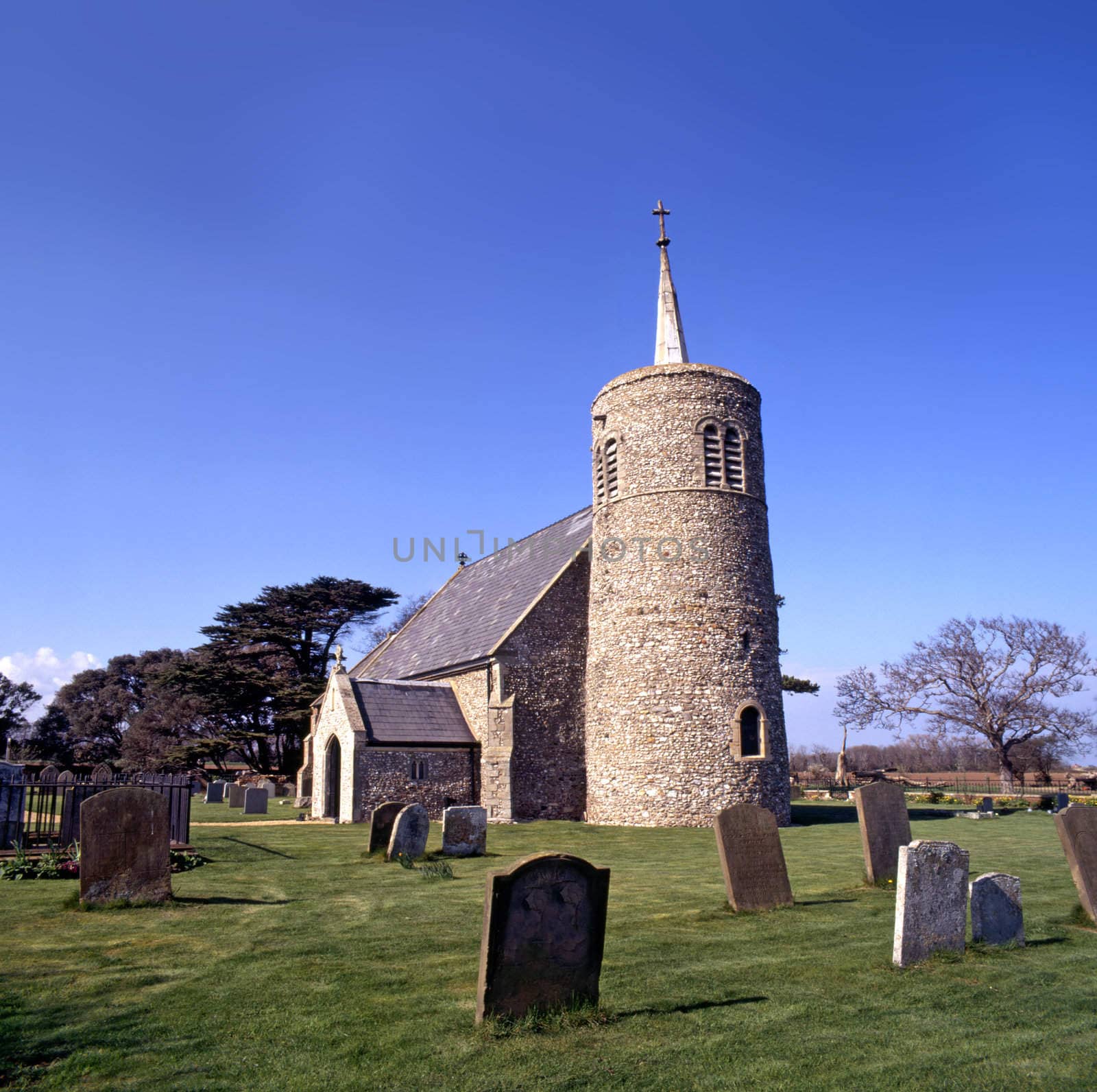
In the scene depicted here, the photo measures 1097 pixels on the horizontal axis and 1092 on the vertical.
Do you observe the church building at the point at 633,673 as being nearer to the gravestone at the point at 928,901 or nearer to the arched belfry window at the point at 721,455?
the arched belfry window at the point at 721,455

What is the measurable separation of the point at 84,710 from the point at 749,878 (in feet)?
216

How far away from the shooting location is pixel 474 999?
5930mm

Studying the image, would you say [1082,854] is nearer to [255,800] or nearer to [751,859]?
[751,859]

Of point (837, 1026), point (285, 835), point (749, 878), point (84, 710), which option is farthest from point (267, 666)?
point (837, 1026)

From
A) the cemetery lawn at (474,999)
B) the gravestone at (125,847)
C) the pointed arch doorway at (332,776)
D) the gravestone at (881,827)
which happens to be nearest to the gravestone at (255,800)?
the pointed arch doorway at (332,776)

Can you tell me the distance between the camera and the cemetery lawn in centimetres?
475

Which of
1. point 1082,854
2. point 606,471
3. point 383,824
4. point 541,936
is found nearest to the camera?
point 541,936

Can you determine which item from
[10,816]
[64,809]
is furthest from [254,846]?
[10,816]

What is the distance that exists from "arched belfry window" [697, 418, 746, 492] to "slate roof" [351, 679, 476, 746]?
9.68 metres

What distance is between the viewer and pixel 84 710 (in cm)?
6328

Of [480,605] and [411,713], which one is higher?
[480,605]

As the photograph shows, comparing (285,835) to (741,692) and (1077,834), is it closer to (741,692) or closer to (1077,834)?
(741,692)

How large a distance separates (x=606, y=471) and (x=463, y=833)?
12.1 meters

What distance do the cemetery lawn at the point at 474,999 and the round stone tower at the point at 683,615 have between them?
10.1 m
